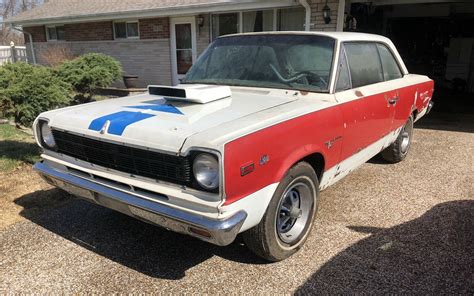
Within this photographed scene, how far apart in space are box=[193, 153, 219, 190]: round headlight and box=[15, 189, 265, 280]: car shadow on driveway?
3.05ft

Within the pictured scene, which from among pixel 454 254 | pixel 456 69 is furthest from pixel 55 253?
pixel 456 69

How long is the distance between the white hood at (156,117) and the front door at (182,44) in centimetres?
970

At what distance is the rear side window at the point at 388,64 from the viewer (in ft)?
15.3

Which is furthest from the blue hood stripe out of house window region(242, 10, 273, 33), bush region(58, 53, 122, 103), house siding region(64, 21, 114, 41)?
house siding region(64, 21, 114, 41)

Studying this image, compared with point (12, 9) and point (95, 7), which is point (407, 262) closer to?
point (95, 7)

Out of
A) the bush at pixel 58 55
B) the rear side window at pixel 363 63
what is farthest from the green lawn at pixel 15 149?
the bush at pixel 58 55

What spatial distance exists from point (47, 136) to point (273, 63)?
2137 millimetres

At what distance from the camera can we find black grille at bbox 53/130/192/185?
8.24ft

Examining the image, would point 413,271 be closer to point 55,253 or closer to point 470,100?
point 55,253

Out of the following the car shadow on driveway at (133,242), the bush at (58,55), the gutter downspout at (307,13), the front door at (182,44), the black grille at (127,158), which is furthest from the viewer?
the bush at (58,55)

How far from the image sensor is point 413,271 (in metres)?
2.99

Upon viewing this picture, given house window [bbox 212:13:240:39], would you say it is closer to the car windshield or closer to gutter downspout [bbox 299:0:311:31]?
gutter downspout [bbox 299:0:311:31]

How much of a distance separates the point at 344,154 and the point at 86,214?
2.61 meters

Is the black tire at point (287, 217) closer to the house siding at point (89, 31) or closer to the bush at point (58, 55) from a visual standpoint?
the bush at point (58, 55)
